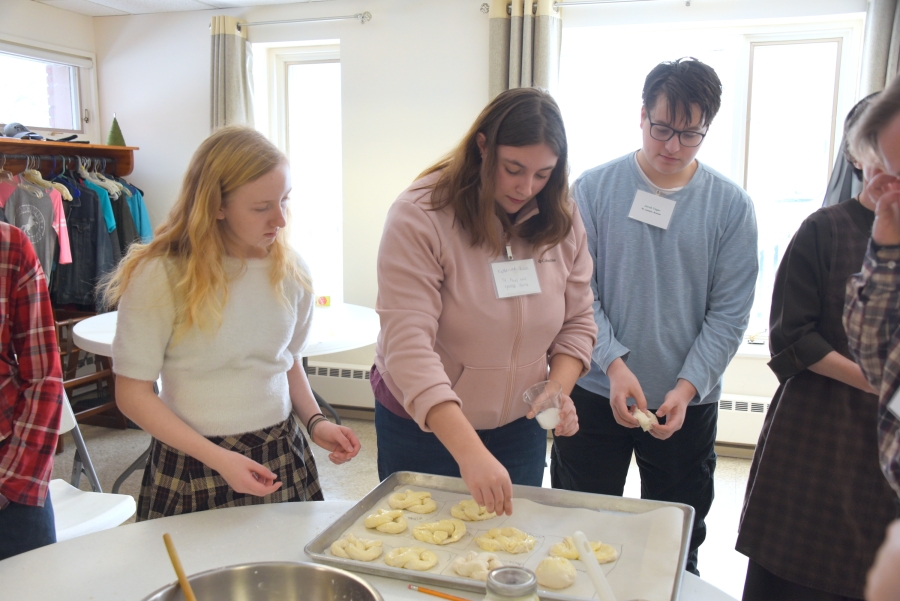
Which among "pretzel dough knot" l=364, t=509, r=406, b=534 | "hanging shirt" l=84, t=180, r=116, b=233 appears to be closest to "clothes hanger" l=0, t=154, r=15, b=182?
"hanging shirt" l=84, t=180, r=116, b=233

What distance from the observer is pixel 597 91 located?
393cm

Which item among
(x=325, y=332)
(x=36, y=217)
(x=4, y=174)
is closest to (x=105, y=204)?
(x=36, y=217)

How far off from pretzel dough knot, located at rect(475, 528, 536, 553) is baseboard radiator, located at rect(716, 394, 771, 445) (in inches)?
111

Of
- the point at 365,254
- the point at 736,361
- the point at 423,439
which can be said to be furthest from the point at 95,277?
the point at 736,361

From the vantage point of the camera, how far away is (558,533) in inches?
46.5

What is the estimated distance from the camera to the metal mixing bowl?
0.96 meters

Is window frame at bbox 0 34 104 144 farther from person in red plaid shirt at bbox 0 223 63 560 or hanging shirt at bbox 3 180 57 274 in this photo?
person in red plaid shirt at bbox 0 223 63 560

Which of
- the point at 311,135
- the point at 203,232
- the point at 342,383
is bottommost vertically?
the point at 342,383

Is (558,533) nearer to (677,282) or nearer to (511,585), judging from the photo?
(511,585)

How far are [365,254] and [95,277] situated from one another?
1.59 metres

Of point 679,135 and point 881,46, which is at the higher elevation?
point 881,46

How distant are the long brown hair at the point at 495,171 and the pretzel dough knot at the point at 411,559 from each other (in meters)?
0.59

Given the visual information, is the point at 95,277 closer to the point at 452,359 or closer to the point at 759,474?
the point at 452,359

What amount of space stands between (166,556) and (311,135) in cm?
370
